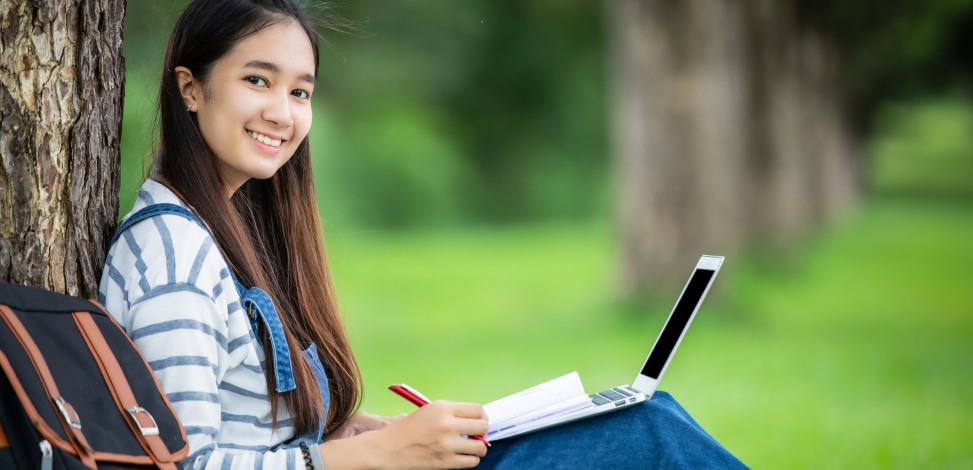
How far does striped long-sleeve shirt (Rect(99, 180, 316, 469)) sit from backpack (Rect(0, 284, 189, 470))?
8 centimetres

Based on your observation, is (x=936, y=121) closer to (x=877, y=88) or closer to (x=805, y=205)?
(x=877, y=88)

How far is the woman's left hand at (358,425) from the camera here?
9.87 ft

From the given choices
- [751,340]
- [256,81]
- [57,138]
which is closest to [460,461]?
[256,81]

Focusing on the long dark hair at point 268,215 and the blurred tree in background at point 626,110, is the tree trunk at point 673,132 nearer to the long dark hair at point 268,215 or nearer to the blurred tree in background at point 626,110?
the blurred tree in background at point 626,110

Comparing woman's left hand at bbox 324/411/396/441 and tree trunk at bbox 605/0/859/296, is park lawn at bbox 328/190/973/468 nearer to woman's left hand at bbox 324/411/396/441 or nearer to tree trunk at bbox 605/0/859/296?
woman's left hand at bbox 324/411/396/441

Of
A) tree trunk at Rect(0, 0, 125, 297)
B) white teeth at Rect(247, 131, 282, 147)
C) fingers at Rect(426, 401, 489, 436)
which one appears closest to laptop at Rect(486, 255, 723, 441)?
fingers at Rect(426, 401, 489, 436)

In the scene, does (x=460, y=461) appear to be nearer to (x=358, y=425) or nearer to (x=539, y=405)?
(x=539, y=405)

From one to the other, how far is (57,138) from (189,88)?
0.31 meters

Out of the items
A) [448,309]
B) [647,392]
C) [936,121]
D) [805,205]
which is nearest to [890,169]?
[936,121]

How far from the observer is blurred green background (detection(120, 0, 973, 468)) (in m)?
7.46

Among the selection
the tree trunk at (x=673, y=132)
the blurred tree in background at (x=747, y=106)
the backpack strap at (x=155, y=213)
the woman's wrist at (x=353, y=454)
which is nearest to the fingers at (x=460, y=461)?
the woman's wrist at (x=353, y=454)

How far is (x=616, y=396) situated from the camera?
8.61 feet

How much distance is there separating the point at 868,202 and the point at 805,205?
9.15 m

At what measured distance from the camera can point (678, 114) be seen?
10.9 meters
